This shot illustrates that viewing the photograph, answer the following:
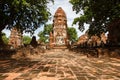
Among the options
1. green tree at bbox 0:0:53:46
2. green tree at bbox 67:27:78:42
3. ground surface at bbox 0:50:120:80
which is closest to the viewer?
ground surface at bbox 0:50:120:80

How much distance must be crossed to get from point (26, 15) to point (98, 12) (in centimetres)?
814

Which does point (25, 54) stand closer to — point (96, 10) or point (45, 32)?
point (96, 10)

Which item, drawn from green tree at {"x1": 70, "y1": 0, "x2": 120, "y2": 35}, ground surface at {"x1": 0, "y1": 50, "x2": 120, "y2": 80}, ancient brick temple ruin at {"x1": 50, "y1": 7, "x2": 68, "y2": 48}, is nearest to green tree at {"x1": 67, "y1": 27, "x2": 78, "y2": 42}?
ancient brick temple ruin at {"x1": 50, "y1": 7, "x2": 68, "y2": 48}

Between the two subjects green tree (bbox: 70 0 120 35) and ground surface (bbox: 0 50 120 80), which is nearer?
ground surface (bbox: 0 50 120 80)

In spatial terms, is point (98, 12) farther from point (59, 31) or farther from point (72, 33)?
point (72, 33)

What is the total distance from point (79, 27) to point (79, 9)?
581 cm

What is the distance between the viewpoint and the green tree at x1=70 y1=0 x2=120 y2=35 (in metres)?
20.3

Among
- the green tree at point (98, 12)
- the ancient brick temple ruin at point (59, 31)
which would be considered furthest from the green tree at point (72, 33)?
the green tree at point (98, 12)

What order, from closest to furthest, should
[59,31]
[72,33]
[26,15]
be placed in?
[26,15] → [59,31] → [72,33]

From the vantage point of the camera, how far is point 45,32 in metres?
83.9

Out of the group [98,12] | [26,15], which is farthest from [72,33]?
[26,15]

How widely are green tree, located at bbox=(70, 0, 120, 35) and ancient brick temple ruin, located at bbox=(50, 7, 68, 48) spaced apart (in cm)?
2272

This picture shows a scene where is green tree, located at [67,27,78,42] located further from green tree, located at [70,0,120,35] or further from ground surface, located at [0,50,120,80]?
ground surface, located at [0,50,120,80]

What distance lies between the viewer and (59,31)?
56688 millimetres
